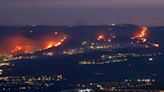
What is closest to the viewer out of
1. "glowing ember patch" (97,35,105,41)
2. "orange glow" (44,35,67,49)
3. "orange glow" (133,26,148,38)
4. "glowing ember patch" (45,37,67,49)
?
"glowing ember patch" (45,37,67,49)

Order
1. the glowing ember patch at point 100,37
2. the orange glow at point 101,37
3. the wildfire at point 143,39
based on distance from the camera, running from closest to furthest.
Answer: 1. the wildfire at point 143,39
2. the glowing ember patch at point 100,37
3. the orange glow at point 101,37

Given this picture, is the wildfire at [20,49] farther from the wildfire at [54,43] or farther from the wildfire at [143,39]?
the wildfire at [143,39]

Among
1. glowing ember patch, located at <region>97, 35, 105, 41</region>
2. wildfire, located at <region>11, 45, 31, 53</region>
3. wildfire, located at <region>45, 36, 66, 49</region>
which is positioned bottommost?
wildfire, located at <region>11, 45, 31, 53</region>

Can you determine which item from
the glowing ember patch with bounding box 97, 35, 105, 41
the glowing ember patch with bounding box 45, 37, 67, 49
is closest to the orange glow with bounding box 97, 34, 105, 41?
the glowing ember patch with bounding box 97, 35, 105, 41

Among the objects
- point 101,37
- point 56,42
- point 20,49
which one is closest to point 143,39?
point 101,37

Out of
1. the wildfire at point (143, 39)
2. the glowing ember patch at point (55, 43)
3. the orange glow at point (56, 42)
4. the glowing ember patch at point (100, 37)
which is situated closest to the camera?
the wildfire at point (143, 39)

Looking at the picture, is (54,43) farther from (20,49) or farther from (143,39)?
(143,39)

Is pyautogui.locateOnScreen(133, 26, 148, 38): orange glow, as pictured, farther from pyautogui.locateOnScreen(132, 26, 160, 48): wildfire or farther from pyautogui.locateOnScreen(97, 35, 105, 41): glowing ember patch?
pyautogui.locateOnScreen(97, 35, 105, 41): glowing ember patch

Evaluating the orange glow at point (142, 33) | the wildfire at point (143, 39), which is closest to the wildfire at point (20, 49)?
the wildfire at point (143, 39)

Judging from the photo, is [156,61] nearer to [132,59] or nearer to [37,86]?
[132,59]

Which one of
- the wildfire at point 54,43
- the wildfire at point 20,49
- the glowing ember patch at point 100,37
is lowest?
the wildfire at point 20,49

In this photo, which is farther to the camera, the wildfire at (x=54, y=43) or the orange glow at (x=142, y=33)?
the orange glow at (x=142, y=33)
